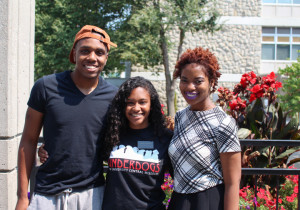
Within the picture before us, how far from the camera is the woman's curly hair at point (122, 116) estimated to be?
2.21 m

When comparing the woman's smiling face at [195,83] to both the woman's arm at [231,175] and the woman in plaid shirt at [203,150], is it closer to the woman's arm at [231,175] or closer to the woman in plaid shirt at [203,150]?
the woman in plaid shirt at [203,150]

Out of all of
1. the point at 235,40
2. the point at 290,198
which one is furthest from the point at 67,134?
the point at 235,40

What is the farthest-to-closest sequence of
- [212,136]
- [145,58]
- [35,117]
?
[145,58], [35,117], [212,136]

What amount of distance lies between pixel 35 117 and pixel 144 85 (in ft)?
2.51

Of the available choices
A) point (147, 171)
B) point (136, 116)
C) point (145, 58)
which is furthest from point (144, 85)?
point (145, 58)

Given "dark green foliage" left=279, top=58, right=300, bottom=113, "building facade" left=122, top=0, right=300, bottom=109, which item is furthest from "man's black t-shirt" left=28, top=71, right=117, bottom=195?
"building facade" left=122, top=0, right=300, bottom=109

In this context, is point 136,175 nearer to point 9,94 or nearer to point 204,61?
point 204,61

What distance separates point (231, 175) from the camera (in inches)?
77.7

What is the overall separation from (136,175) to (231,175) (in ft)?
1.98

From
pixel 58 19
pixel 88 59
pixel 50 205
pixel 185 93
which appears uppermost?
pixel 58 19

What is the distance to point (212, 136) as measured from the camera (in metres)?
2.03

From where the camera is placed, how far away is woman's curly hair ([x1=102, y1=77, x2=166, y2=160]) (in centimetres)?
221

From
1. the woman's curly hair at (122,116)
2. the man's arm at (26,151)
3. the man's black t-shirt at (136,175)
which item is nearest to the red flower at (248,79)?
the woman's curly hair at (122,116)

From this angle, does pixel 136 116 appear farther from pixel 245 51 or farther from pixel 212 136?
pixel 245 51
